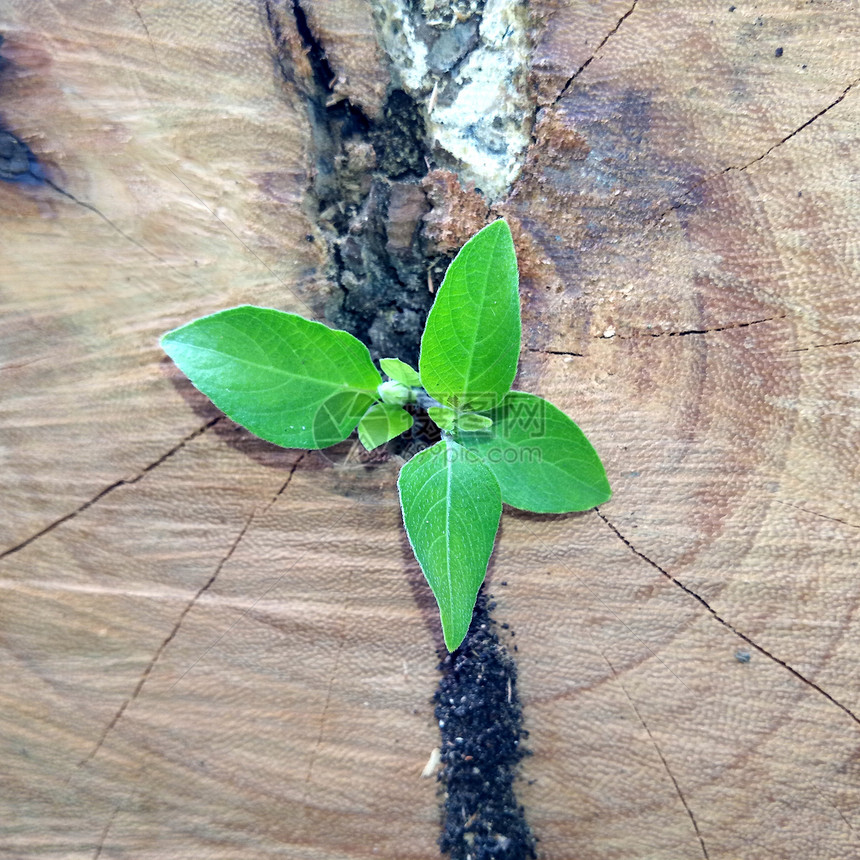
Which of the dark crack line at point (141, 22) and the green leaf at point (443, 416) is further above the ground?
the dark crack line at point (141, 22)

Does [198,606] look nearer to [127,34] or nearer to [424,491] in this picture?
[424,491]

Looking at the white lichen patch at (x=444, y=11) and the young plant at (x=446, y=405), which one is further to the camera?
the white lichen patch at (x=444, y=11)

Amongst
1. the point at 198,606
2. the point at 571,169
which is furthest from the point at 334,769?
the point at 571,169

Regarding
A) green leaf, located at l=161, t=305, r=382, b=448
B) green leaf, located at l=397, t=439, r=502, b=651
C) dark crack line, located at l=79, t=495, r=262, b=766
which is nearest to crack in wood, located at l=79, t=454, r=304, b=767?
dark crack line, located at l=79, t=495, r=262, b=766

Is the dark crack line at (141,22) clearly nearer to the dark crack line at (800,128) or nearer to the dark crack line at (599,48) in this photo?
the dark crack line at (599,48)

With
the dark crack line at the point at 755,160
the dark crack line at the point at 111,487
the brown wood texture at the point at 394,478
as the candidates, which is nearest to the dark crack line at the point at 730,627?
the brown wood texture at the point at 394,478

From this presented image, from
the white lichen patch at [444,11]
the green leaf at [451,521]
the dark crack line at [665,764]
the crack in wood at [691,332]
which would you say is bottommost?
the dark crack line at [665,764]
